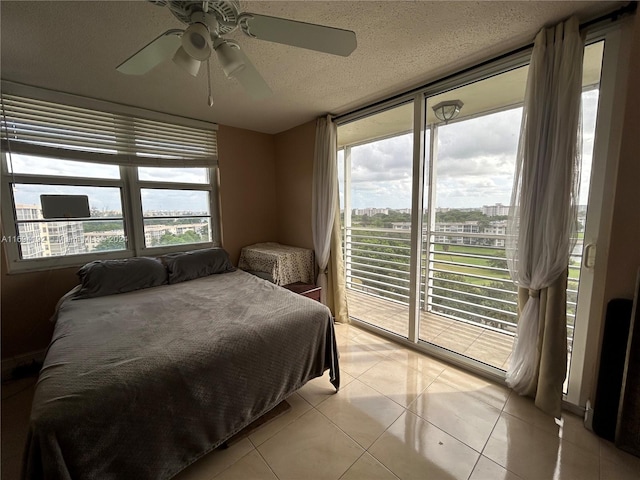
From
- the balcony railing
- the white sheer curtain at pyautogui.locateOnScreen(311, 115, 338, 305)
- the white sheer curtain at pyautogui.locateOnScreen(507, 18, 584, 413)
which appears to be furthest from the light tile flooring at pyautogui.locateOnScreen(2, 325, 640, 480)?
the white sheer curtain at pyautogui.locateOnScreen(311, 115, 338, 305)

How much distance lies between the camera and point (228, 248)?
3.29m

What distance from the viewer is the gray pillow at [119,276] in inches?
83.8

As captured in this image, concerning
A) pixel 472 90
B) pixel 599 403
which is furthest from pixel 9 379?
pixel 472 90

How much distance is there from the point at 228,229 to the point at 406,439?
277cm

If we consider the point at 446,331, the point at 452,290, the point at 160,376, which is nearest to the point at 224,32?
the point at 160,376

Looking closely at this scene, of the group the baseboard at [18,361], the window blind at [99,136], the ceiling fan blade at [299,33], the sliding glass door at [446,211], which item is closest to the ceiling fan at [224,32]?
the ceiling fan blade at [299,33]

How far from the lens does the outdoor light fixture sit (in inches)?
91.3

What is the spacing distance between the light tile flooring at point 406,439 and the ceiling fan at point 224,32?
185 cm

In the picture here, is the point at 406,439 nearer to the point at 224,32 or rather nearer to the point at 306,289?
the point at 306,289

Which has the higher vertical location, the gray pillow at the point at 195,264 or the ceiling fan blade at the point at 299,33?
the ceiling fan blade at the point at 299,33

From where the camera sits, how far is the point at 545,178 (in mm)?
1547

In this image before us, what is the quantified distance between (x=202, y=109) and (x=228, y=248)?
5.25ft

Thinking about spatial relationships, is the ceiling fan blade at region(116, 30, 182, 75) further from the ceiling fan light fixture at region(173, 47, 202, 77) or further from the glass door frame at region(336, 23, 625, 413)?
the glass door frame at region(336, 23, 625, 413)

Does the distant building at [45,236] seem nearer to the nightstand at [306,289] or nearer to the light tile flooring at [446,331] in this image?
the nightstand at [306,289]
